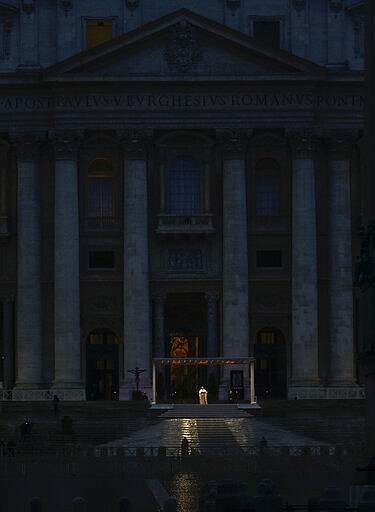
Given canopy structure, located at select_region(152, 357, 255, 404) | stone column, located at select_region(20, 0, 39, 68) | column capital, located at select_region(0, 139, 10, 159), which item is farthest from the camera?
stone column, located at select_region(20, 0, 39, 68)

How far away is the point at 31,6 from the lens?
94.6 meters

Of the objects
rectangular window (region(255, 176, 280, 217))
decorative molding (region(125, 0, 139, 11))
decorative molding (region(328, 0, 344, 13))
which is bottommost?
rectangular window (region(255, 176, 280, 217))

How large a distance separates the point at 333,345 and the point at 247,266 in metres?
6.56

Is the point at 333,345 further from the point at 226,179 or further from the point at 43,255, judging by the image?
the point at 43,255

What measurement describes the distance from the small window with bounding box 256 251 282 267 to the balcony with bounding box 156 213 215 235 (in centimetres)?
332

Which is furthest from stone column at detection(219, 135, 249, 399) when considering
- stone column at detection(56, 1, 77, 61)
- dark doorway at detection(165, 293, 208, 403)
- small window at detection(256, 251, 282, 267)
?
stone column at detection(56, 1, 77, 61)

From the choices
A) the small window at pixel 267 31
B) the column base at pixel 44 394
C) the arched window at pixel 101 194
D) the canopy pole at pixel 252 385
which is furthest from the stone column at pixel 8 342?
the small window at pixel 267 31

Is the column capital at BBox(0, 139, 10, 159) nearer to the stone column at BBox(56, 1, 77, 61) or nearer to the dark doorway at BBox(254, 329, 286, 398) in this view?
the stone column at BBox(56, 1, 77, 61)

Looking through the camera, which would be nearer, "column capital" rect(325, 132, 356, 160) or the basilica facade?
the basilica facade

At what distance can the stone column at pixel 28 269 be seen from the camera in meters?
91.5

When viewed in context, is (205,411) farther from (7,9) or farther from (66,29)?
(7,9)

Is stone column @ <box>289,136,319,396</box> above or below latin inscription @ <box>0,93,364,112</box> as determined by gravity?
below

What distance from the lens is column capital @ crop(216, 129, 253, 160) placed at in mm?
92375

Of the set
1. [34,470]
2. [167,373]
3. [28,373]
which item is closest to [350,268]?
[167,373]
